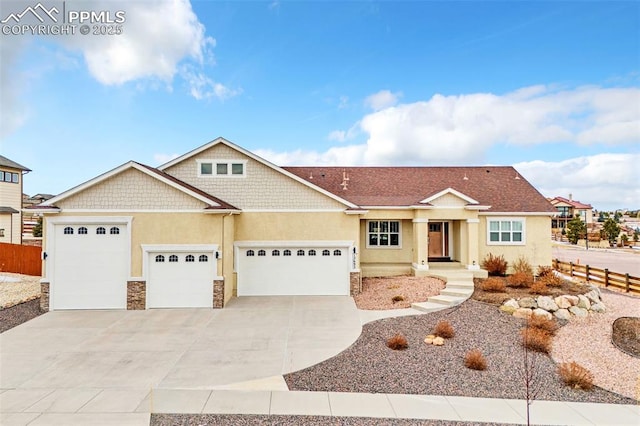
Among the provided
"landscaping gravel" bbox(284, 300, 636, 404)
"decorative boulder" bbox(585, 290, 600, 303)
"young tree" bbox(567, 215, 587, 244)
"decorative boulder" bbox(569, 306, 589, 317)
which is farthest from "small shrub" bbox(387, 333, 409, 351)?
"young tree" bbox(567, 215, 587, 244)

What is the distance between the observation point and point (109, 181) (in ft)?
38.5

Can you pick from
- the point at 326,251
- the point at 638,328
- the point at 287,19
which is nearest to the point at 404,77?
the point at 287,19

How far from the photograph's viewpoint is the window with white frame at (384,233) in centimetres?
1675

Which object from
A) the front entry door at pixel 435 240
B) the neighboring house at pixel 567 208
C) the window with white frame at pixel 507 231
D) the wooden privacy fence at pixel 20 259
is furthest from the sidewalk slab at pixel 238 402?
the neighboring house at pixel 567 208

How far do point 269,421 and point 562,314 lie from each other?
10.4 metres

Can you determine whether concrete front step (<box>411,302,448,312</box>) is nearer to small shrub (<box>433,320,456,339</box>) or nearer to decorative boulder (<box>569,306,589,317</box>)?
small shrub (<box>433,320,456,339</box>)

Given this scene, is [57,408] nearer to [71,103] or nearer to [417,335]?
[417,335]

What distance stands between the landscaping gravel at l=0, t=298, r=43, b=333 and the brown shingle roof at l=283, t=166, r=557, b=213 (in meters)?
13.4

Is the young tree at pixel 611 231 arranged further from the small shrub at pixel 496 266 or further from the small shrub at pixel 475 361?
the small shrub at pixel 475 361

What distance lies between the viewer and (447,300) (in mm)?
11492

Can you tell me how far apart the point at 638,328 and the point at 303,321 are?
1065 centimetres

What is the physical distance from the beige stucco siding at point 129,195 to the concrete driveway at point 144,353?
12.9ft

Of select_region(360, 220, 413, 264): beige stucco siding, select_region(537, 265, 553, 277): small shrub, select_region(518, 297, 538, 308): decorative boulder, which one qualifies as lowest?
select_region(518, 297, 538, 308): decorative boulder

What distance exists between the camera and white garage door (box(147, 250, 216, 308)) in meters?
11.9
